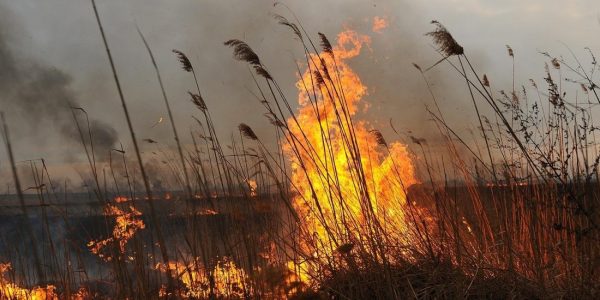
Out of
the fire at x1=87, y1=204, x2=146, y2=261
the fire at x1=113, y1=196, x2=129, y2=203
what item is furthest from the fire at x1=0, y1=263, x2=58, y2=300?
the fire at x1=113, y1=196, x2=129, y2=203

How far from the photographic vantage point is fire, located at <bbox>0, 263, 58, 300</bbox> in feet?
12.3

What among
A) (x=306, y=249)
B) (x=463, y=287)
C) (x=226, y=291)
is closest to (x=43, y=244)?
(x=226, y=291)

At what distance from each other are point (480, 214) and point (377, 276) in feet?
3.55

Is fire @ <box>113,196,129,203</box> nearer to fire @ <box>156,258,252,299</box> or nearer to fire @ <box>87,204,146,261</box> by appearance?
fire @ <box>87,204,146,261</box>

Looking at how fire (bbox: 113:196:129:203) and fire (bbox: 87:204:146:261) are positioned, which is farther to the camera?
fire (bbox: 113:196:129:203)

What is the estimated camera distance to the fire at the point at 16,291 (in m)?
3.74

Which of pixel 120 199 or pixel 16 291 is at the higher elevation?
pixel 120 199

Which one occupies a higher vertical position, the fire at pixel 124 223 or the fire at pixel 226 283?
the fire at pixel 124 223

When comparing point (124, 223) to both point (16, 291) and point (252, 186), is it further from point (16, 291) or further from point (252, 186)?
point (16, 291)

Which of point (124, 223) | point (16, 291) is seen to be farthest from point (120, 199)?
point (16, 291)

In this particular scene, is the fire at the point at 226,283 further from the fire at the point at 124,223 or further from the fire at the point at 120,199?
the fire at the point at 120,199

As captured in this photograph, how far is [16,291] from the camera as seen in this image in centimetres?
404

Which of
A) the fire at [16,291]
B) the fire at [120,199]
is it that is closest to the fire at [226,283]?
the fire at [120,199]

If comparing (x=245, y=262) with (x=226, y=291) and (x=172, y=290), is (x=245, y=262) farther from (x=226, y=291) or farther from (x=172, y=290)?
(x=172, y=290)
